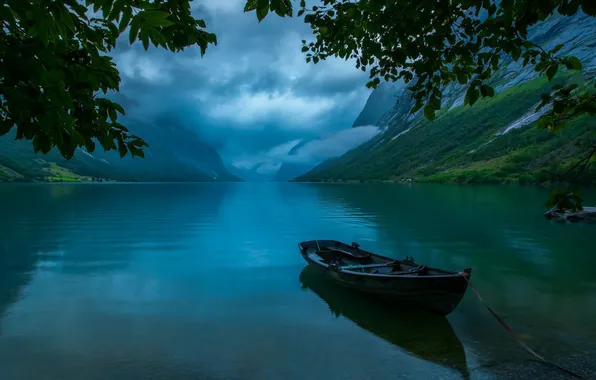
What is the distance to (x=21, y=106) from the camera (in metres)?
3.61

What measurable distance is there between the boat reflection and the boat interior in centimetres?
169

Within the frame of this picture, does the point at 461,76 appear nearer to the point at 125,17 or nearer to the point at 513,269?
the point at 125,17

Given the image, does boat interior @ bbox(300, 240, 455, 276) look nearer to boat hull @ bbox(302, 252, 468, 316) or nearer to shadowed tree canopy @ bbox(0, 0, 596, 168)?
boat hull @ bbox(302, 252, 468, 316)

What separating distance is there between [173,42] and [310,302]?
17.3 meters

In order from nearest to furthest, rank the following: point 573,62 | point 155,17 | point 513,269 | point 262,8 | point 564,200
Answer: point 155,17 < point 262,8 < point 573,62 < point 564,200 < point 513,269

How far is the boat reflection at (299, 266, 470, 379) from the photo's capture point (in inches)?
559

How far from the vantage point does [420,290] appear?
57.3 feet

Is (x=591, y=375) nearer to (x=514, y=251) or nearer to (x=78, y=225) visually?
(x=514, y=251)

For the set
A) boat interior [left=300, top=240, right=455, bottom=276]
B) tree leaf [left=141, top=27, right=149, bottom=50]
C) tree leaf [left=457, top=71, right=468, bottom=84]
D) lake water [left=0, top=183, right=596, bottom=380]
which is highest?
tree leaf [left=457, top=71, right=468, bottom=84]

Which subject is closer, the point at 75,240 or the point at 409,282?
the point at 409,282

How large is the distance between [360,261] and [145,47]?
76.0ft

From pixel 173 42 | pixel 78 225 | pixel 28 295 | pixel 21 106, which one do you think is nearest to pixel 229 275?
pixel 28 295

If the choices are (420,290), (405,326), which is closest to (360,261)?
(420,290)

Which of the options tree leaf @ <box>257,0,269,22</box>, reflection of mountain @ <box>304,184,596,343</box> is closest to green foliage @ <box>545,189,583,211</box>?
tree leaf @ <box>257,0,269,22</box>
